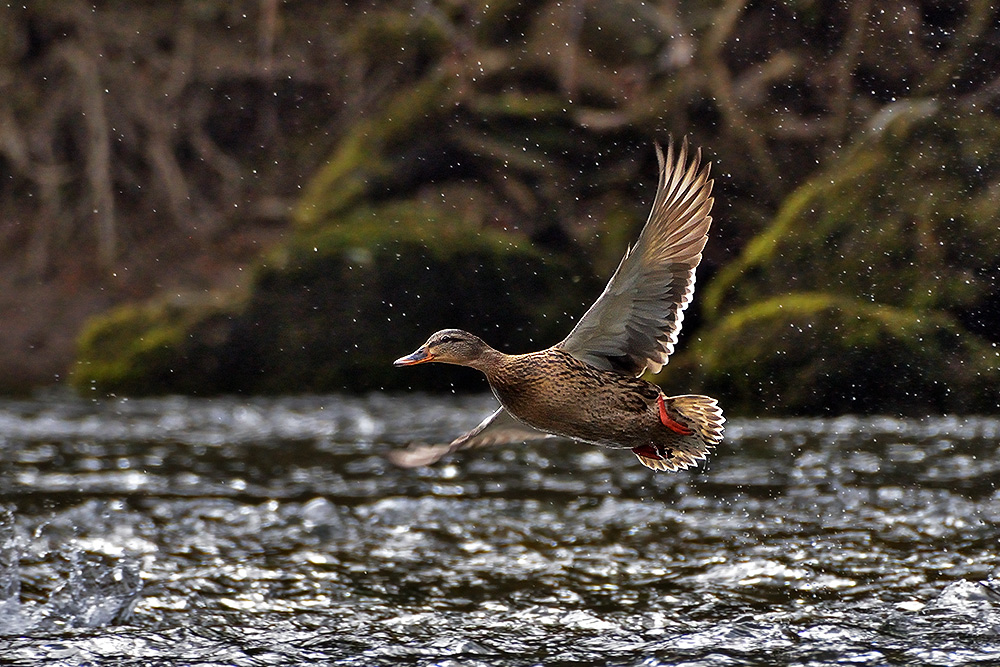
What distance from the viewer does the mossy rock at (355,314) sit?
Answer: 362 inches

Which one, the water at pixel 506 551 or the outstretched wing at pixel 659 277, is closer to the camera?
the water at pixel 506 551

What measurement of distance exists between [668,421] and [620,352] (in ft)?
0.95

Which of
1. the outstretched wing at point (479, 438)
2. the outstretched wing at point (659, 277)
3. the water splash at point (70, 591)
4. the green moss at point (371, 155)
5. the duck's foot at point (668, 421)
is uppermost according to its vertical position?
the green moss at point (371, 155)

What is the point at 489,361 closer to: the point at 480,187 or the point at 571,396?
the point at 571,396

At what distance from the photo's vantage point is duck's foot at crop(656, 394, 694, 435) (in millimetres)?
4121

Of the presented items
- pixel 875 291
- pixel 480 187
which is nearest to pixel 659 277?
pixel 875 291

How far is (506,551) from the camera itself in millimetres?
4930

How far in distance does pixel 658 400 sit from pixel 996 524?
1.64 meters

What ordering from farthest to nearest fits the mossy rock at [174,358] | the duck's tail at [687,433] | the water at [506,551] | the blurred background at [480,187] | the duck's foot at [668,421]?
the mossy rock at [174,358] < the blurred background at [480,187] < the duck's tail at [687,433] < the duck's foot at [668,421] < the water at [506,551]

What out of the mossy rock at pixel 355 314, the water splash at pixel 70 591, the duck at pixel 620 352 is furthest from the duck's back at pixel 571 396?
the mossy rock at pixel 355 314

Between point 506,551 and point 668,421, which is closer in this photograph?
point 668,421

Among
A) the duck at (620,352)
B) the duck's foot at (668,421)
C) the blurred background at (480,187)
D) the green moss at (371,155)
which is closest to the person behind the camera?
the duck at (620,352)

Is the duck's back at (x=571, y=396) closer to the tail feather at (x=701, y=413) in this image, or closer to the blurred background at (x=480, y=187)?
the tail feather at (x=701, y=413)

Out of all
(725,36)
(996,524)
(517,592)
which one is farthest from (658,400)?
(725,36)
